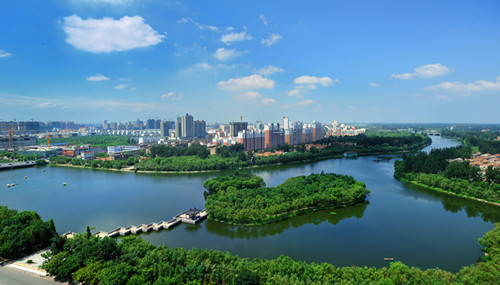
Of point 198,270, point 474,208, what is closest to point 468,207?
point 474,208

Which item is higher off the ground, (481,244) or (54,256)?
(54,256)

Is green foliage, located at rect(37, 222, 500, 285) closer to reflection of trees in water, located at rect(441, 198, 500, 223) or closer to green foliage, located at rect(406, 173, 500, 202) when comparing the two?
reflection of trees in water, located at rect(441, 198, 500, 223)

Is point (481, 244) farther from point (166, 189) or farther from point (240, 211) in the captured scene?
point (166, 189)

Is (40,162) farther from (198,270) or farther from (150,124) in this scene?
(150,124)

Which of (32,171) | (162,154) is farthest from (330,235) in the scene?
(32,171)

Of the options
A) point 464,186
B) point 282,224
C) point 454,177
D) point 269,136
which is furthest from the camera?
point 269,136
